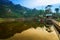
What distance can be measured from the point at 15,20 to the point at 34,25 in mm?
263

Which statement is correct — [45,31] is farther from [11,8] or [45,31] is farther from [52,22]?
[11,8]

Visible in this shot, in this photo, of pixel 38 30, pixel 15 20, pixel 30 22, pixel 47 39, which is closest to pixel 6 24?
pixel 15 20

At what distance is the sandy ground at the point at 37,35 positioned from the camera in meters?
1.57

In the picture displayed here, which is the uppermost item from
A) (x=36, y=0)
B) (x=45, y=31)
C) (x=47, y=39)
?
(x=36, y=0)

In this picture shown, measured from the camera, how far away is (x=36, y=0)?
5.41ft

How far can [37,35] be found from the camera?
1592 mm

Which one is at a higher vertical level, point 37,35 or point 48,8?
point 48,8

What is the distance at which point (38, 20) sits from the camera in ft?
5.32

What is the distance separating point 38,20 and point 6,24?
0.43 meters

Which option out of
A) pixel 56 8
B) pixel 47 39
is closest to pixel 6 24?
pixel 47 39

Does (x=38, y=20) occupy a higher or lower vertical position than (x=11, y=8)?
lower

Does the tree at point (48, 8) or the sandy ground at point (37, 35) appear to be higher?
the tree at point (48, 8)

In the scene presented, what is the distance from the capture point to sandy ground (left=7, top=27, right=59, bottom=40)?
157 cm

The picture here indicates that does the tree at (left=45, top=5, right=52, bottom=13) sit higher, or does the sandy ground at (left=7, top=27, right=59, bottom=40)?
the tree at (left=45, top=5, right=52, bottom=13)
